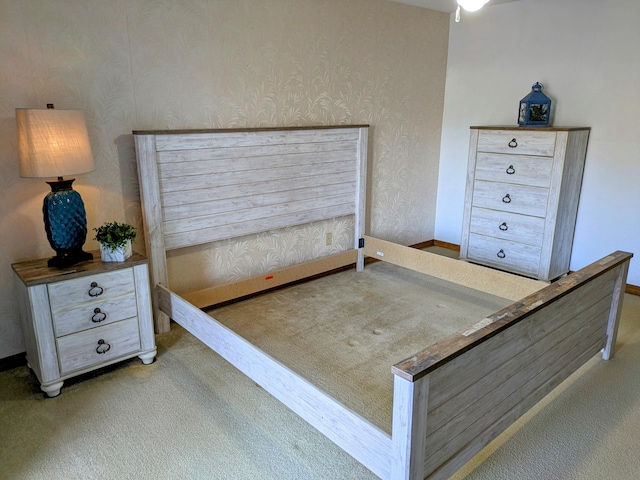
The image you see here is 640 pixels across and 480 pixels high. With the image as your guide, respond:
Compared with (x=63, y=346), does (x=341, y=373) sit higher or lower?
lower

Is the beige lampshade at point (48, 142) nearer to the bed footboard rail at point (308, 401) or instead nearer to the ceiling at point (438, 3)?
the bed footboard rail at point (308, 401)

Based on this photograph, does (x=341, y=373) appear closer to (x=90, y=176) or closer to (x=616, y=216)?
(x=90, y=176)

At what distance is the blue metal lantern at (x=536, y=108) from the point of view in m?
3.75

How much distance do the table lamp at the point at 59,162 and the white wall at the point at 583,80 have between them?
3471 mm

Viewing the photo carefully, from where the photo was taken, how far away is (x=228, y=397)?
2.28 meters

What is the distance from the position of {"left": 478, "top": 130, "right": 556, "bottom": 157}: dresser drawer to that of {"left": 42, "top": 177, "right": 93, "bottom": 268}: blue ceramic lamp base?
312 centimetres

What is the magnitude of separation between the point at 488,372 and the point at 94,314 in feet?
6.19

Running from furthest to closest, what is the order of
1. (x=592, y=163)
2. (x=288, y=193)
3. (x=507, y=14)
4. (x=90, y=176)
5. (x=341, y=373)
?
(x=507, y=14), (x=592, y=163), (x=288, y=193), (x=90, y=176), (x=341, y=373)

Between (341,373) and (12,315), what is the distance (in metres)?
1.81

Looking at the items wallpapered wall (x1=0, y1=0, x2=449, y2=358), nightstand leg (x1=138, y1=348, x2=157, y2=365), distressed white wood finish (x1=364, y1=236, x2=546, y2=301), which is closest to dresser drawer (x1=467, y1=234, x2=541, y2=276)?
wallpapered wall (x1=0, y1=0, x2=449, y2=358)

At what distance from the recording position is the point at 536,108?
3781 millimetres

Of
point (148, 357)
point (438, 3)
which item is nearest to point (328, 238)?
point (148, 357)

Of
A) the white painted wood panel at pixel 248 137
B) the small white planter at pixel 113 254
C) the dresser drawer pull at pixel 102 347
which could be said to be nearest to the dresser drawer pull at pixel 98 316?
the dresser drawer pull at pixel 102 347

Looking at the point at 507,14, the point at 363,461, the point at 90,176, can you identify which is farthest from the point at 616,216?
the point at 90,176
